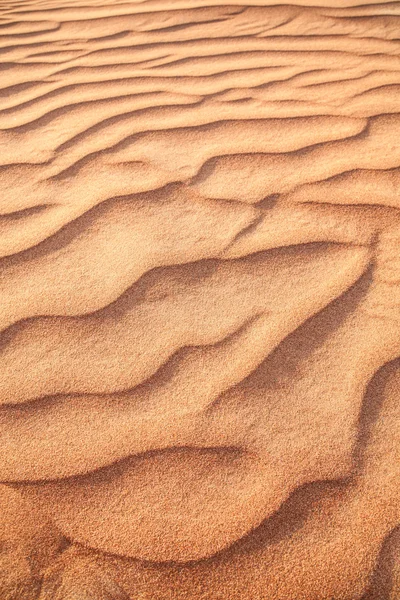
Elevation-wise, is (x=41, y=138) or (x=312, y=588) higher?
(x=41, y=138)

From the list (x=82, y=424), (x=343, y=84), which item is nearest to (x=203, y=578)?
(x=82, y=424)

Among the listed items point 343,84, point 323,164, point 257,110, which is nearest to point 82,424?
point 323,164

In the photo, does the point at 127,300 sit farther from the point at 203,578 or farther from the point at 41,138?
the point at 41,138

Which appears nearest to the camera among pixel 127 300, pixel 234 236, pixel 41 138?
pixel 127 300

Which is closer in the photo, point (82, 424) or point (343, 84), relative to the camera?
point (82, 424)

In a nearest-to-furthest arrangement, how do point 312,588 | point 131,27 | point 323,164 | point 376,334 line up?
1. point 312,588
2. point 376,334
3. point 323,164
4. point 131,27

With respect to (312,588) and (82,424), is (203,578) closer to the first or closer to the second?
(312,588)

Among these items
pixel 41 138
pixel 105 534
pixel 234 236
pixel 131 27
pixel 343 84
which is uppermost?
pixel 131 27
